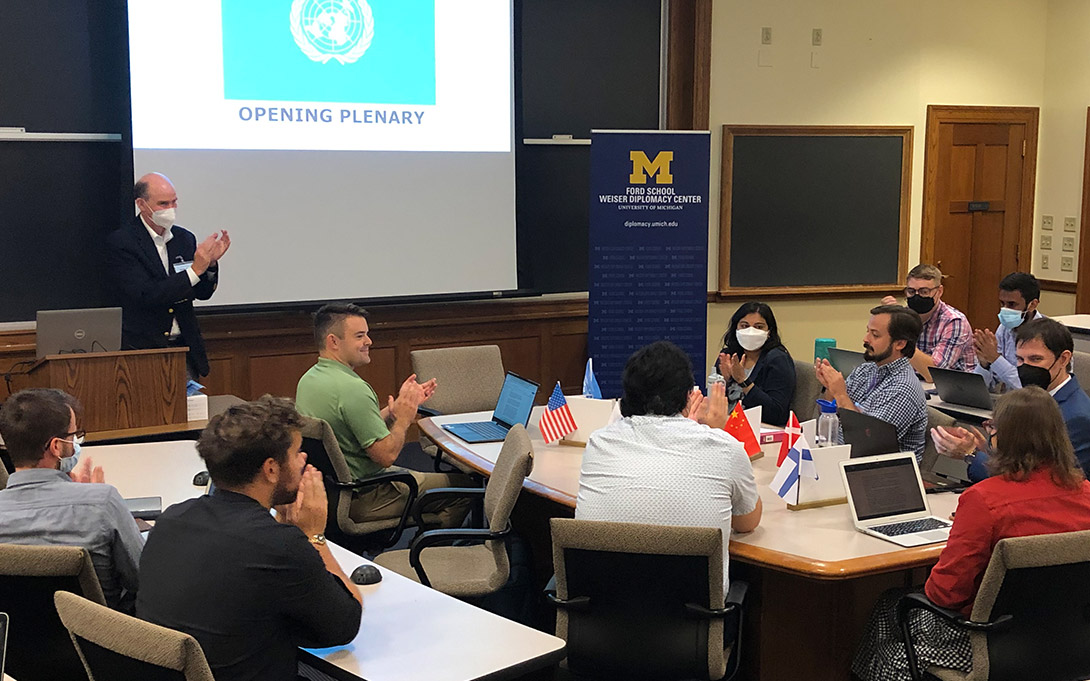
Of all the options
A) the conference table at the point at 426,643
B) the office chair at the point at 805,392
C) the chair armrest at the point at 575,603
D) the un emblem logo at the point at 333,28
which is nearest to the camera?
the conference table at the point at 426,643

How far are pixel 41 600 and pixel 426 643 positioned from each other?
0.98m

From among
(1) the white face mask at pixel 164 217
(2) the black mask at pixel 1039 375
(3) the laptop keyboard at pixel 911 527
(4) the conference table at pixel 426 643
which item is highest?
(1) the white face mask at pixel 164 217

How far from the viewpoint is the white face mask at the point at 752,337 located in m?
5.14

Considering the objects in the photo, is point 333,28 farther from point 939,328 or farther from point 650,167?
point 939,328

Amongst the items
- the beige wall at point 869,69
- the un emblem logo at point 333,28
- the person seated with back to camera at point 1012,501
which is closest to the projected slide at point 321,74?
the un emblem logo at point 333,28

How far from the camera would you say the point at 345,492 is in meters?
4.11

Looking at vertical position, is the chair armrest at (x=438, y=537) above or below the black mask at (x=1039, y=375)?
below

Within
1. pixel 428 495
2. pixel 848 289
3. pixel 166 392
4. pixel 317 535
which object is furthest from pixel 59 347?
pixel 848 289

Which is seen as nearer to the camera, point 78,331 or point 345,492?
point 345,492

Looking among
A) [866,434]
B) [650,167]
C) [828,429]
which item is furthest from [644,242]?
[866,434]

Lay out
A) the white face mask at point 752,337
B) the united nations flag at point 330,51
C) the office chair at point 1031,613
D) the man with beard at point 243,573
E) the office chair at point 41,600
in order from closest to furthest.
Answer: the man with beard at point 243,573
the office chair at point 41,600
the office chair at point 1031,613
the white face mask at point 752,337
the united nations flag at point 330,51

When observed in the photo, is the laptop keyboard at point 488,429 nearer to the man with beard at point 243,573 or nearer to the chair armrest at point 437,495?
the chair armrest at point 437,495

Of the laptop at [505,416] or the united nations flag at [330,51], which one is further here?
the united nations flag at [330,51]

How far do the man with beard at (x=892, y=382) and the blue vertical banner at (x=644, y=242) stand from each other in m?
2.40
